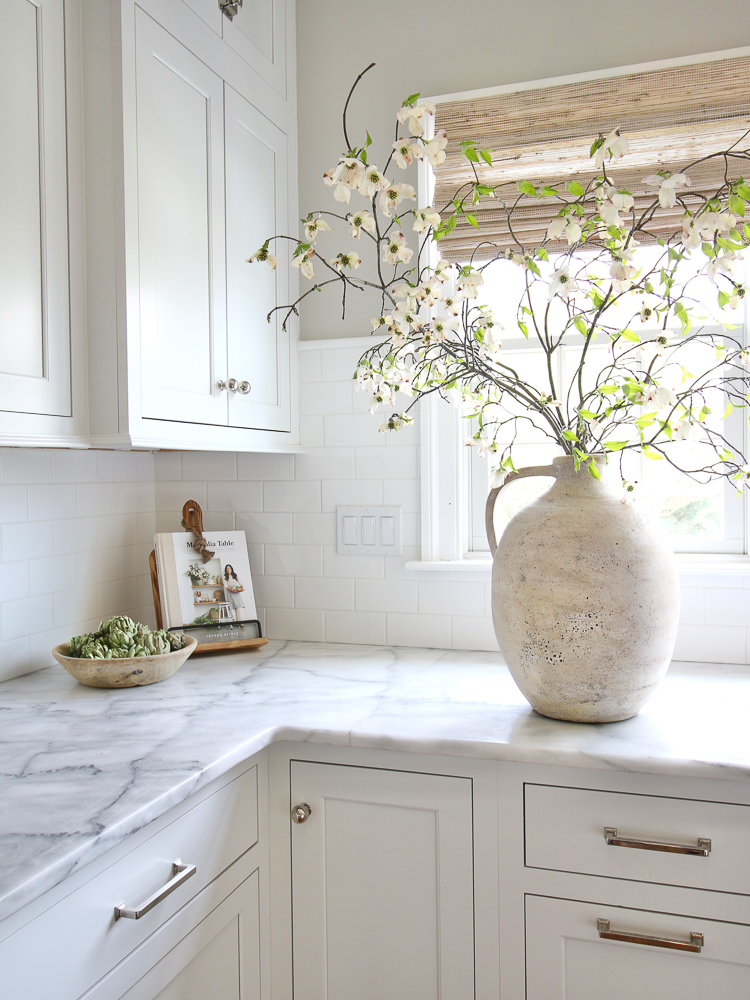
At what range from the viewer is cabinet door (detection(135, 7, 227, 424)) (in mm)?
1476

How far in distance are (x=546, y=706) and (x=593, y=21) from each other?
5.46 feet

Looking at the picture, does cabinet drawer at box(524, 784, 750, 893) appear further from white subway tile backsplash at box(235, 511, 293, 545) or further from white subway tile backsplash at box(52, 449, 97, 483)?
white subway tile backsplash at box(52, 449, 97, 483)

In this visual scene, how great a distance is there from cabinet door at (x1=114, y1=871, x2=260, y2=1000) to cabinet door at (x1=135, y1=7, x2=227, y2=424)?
0.91m

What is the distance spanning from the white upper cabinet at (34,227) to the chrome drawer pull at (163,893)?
29.0 inches

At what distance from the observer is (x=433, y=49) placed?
79.4 inches

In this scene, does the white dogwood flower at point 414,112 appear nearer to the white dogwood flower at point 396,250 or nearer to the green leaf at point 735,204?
the white dogwood flower at point 396,250

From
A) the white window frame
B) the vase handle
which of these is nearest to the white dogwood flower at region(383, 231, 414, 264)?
the vase handle

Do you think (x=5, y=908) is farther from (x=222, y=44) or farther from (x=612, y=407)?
(x=222, y=44)

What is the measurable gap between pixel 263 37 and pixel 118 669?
1.61 meters

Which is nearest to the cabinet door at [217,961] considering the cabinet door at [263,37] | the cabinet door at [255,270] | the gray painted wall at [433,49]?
the cabinet door at [255,270]

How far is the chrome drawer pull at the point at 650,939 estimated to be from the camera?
1191 mm

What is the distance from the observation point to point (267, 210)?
6.30 feet

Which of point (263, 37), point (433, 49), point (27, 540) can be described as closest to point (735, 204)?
point (433, 49)

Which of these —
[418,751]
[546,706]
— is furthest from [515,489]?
[418,751]
